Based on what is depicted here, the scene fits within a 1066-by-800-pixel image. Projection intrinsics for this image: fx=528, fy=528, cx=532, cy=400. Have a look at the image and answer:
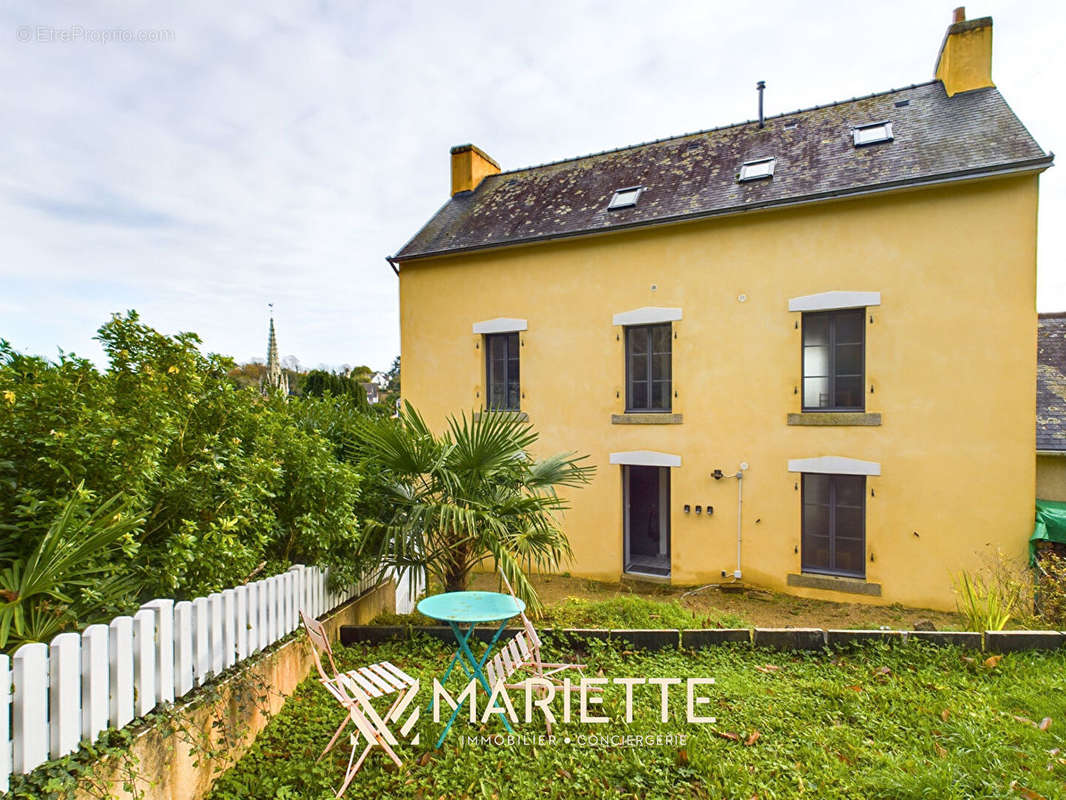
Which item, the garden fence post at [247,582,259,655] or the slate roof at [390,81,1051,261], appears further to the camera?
the slate roof at [390,81,1051,261]

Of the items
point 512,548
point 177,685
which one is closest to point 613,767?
point 512,548

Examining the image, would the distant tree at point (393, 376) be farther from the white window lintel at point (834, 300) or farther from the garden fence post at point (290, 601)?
the garden fence post at point (290, 601)

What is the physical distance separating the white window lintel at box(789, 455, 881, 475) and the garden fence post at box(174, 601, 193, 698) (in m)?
8.92

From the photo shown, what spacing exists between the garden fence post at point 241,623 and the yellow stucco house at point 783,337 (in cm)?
758

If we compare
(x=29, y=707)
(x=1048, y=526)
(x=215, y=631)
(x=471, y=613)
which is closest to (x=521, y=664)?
(x=471, y=613)

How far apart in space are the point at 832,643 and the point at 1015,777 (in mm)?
2120

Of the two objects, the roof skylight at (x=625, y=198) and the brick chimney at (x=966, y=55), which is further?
the roof skylight at (x=625, y=198)

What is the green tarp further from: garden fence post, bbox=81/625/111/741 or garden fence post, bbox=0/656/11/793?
garden fence post, bbox=0/656/11/793

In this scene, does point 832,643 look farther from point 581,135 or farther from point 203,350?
point 581,135

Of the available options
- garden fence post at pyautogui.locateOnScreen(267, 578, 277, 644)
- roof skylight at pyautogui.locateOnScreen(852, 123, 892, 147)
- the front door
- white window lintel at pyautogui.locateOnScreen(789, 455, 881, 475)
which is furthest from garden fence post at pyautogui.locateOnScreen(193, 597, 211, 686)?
roof skylight at pyautogui.locateOnScreen(852, 123, 892, 147)

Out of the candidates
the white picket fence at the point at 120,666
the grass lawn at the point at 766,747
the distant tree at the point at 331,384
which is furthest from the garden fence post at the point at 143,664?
the distant tree at the point at 331,384

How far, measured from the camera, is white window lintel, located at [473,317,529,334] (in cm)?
1137

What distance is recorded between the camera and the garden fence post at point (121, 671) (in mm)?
2816

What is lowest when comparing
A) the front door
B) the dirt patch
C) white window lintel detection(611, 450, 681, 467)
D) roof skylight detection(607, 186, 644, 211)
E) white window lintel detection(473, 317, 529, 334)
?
the dirt patch
